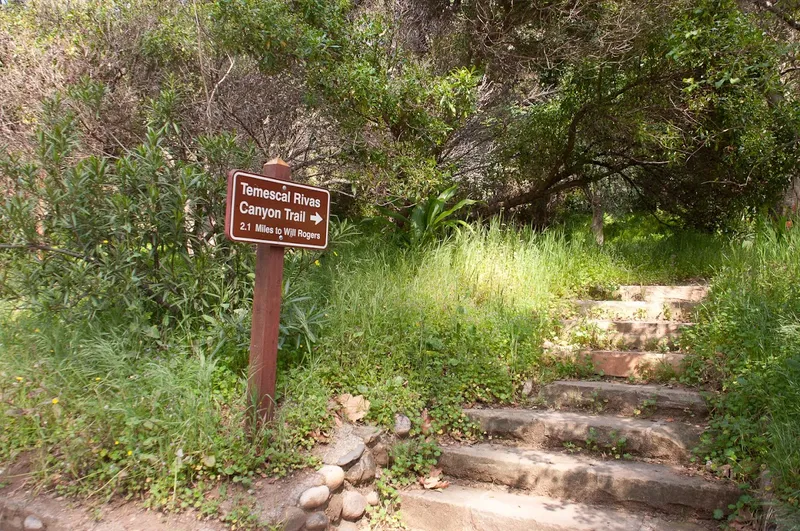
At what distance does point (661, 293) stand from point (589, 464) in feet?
8.85

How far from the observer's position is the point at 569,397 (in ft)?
13.8

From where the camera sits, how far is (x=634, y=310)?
207 inches

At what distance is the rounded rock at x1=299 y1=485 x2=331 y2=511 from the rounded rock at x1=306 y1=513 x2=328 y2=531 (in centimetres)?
5

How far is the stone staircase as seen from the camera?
310 centimetres

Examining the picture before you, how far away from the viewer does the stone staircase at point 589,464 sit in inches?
122

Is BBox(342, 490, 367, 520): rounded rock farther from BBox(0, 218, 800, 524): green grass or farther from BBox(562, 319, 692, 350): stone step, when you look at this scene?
BBox(562, 319, 692, 350): stone step

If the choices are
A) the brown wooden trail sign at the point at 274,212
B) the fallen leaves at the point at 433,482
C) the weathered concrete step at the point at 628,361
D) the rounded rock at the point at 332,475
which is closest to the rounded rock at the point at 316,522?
the rounded rock at the point at 332,475

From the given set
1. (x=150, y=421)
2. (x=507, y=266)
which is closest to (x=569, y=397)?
(x=507, y=266)

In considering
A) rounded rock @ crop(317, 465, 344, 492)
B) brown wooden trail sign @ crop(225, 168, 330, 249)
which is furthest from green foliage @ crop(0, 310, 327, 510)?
brown wooden trail sign @ crop(225, 168, 330, 249)

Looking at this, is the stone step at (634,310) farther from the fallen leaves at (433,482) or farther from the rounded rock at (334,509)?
the rounded rock at (334,509)

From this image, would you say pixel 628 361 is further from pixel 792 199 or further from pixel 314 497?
pixel 792 199

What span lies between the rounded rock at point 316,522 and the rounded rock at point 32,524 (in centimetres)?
132

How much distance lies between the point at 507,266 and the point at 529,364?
1495 millimetres

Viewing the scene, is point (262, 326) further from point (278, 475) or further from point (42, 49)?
point (42, 49)
